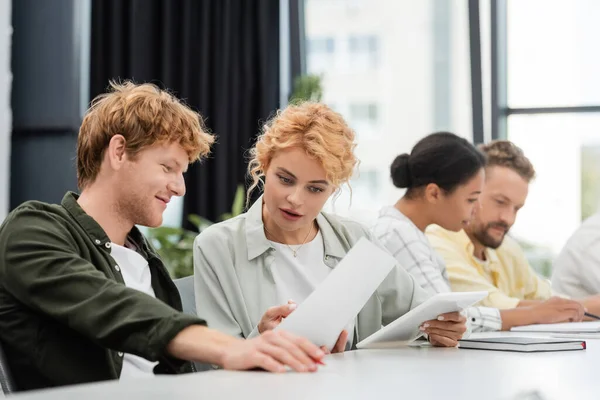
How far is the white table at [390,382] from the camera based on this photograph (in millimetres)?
1184

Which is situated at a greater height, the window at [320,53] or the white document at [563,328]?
the window at [320,53]

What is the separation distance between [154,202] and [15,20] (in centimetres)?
376

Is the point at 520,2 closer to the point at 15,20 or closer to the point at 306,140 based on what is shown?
the point at 15,20

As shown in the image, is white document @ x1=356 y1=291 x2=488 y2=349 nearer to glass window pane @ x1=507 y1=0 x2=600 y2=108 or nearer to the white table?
the white table

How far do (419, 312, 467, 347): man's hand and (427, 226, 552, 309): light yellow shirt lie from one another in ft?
3.53

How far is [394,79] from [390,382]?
→ 4583 mm

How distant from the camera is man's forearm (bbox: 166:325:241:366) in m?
1.41

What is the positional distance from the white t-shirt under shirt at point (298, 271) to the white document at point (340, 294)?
542mm

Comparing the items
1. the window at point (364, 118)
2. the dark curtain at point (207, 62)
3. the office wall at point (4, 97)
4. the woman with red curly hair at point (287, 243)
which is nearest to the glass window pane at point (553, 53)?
the window at point (364, 118)

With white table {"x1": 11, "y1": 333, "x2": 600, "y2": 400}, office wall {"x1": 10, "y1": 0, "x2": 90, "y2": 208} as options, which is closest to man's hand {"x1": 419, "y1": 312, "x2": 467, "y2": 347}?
white table {"x1": 11, "y1": 333, "x2": 600, "y2": 400}

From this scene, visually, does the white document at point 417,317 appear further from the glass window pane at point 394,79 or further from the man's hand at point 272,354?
the glass window pane at point 394,79

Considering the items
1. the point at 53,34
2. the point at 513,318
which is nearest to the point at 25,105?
the point at 53,34

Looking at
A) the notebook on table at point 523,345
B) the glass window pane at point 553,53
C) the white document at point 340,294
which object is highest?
the glass window pane at point 553,53

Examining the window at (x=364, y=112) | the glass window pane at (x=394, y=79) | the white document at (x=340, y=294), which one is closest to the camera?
the white document at (x=340, y=294)
